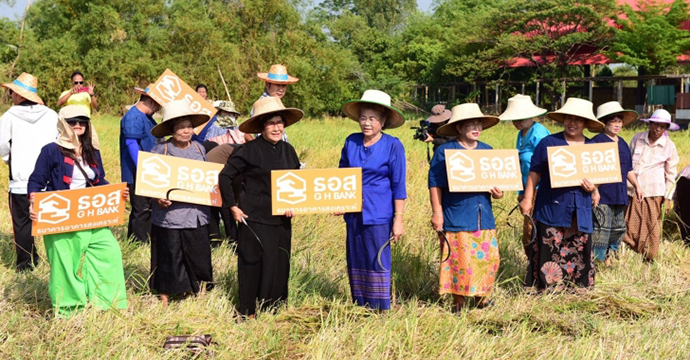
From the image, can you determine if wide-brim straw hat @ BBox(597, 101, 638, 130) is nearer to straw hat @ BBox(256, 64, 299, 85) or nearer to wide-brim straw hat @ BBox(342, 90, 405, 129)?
wide-brim straw hat @ BBox(342, 90, 405, 129)

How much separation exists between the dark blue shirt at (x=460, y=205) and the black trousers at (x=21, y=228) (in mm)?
3260

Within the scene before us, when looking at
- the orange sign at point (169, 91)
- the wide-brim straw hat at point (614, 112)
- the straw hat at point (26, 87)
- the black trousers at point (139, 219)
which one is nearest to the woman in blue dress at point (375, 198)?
the orange sign at point (169, 91)

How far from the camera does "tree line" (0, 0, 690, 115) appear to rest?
2411 centimetres

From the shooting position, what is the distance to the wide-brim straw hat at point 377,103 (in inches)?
164

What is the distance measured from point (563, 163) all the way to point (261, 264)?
209cm

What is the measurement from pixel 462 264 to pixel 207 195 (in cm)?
170

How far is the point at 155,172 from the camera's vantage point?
4258mm

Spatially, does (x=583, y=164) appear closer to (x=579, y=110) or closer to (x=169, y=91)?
(x=579, y=110)

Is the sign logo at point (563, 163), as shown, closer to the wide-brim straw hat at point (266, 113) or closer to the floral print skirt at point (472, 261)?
the floral print skirt at point (472, 261)

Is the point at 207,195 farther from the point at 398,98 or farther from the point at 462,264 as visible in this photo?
the point at 398,98

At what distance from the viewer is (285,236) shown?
4.34 meters

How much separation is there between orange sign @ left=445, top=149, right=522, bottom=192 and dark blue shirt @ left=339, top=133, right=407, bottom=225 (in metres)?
0.32

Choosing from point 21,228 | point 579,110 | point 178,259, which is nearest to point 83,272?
point 178,259

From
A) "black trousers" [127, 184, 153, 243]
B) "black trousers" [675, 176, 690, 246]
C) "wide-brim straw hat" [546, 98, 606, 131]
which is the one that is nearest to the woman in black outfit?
"wide-brim straw hat" [546, 98, 606, 131]
